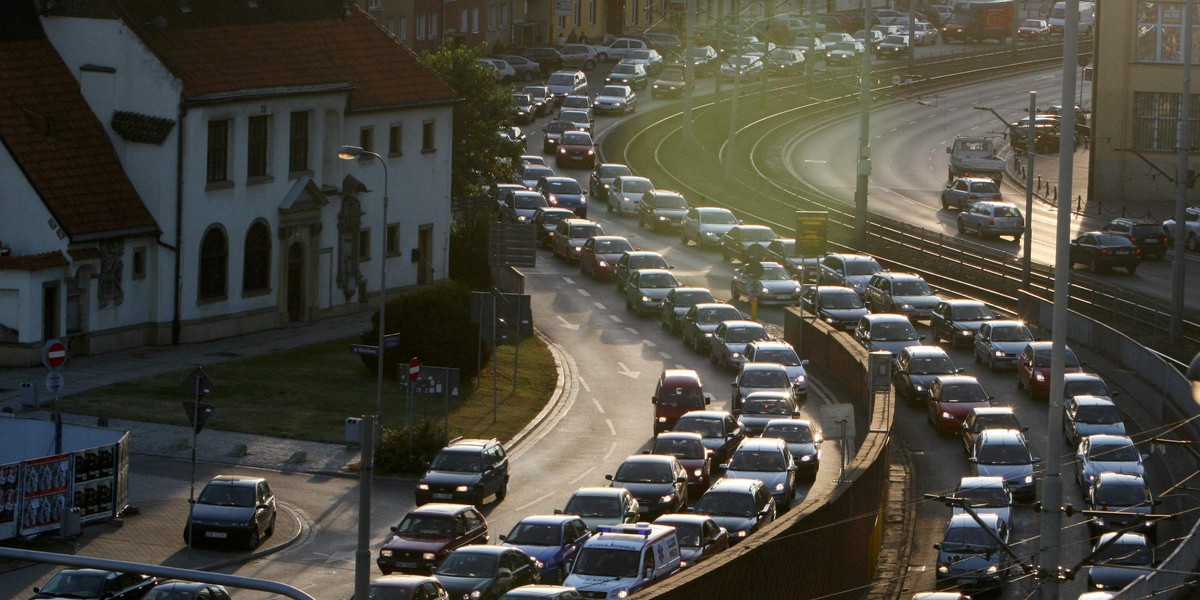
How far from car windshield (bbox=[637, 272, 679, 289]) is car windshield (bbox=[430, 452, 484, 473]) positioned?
23.7 meters

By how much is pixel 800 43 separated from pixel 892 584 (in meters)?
98.9

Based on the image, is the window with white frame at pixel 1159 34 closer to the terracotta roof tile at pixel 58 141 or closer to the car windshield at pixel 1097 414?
the car windshield at pixel 1097 414

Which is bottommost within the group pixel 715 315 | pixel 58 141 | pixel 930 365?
pixel 930 365

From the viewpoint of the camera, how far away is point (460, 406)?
51812mm

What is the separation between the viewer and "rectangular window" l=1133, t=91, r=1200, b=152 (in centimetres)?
9069

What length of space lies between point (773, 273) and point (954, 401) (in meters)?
17.8

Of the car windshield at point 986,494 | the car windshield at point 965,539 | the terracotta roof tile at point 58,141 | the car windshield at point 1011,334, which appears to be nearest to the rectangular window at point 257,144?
the terracotta roof tile at point 58,141

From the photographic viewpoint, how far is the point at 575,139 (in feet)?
305

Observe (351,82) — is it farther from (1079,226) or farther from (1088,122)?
(1088,122)

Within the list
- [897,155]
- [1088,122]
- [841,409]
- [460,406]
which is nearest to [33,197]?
[460,406]

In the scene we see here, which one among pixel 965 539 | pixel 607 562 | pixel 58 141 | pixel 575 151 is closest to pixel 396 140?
pixel 58 141

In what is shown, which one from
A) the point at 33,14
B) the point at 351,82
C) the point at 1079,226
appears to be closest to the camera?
the point at 33,14

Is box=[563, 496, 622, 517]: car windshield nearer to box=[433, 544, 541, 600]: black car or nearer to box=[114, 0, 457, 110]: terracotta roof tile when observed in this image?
box=[433, 544, 541, 600]: black car

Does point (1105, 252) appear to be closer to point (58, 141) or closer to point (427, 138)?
point (427, 138)
